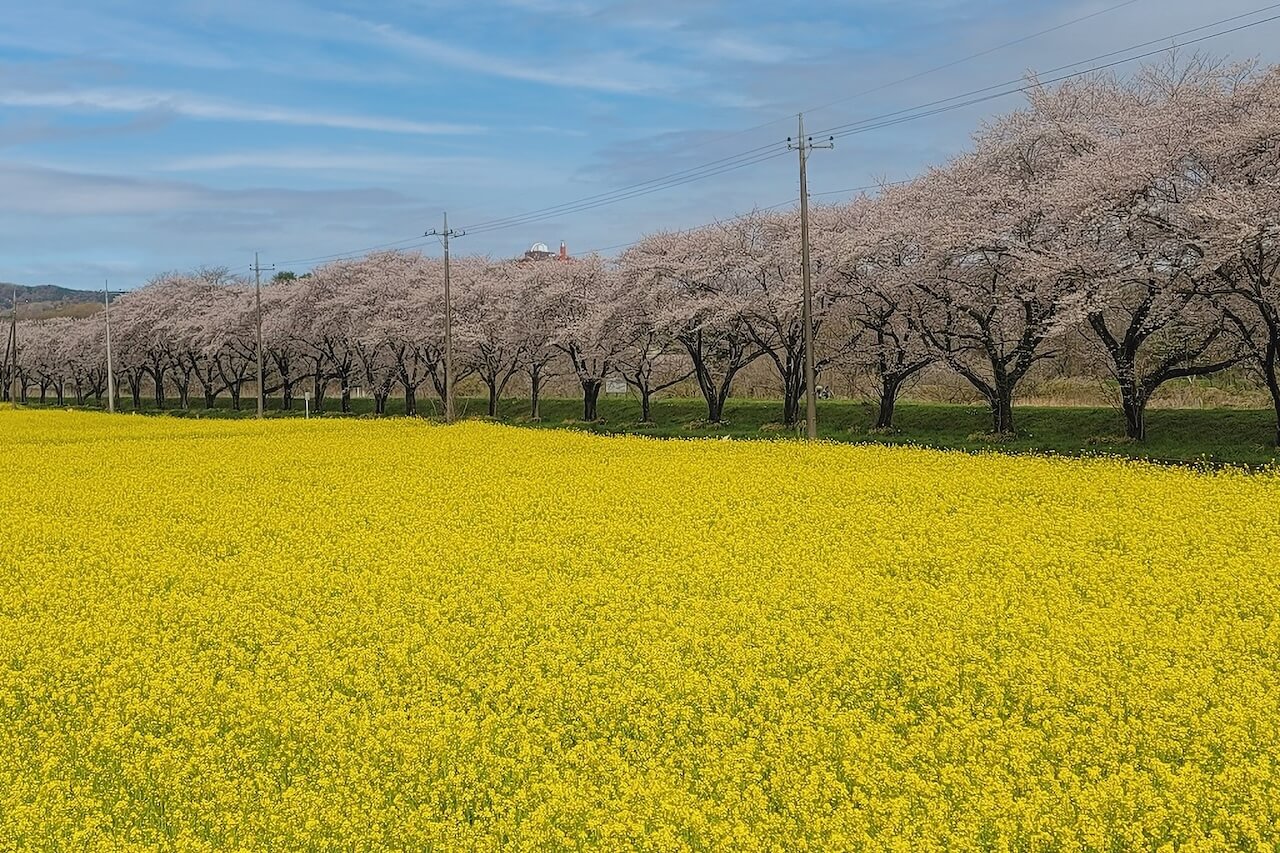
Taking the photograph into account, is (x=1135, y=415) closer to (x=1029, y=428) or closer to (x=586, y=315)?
(x=1029, y=428)

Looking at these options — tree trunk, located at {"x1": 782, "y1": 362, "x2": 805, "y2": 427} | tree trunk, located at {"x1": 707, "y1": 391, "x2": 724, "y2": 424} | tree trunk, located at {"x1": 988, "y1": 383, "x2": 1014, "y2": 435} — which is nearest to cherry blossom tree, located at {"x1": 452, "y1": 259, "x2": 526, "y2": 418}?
tree trunk, located at {"x1": 707, "y1": 391, "x2": 724, "y2": 424}

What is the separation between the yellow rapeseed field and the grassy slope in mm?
12562

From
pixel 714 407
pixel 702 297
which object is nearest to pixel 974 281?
pixel 702 297

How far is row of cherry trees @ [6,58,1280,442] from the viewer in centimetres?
2705

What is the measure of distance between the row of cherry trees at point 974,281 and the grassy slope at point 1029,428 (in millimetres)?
1283

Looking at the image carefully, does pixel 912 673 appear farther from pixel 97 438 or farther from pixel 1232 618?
pixel 97 438

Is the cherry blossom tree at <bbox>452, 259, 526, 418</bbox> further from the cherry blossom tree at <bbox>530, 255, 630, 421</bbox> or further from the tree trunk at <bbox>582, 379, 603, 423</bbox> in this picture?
the tree trunk at <bbox>582, 379, 603, 423</bbox>

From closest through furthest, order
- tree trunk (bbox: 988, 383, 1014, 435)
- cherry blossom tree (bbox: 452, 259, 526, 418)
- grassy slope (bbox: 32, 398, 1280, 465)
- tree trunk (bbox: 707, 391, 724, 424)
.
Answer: grassy slope (bbox: 32, 398, 1280, 465), tree trunk (bbox: 988, 383, 1014, 435), tree trunk (bbox: 707, 391, 724, 424), cherry blossom tree (bbox: 452, 259, 526, 418)

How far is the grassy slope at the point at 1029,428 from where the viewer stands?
28812 millimetres

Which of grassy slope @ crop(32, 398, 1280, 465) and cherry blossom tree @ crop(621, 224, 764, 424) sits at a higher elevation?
cherry blossom tree @ crop(621, 224, 764, 424)

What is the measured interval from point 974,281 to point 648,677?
29.6 metres

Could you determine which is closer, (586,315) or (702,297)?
(702,297)

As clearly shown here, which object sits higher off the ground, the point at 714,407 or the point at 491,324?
the point at 491,324

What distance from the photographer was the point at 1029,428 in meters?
35.3
